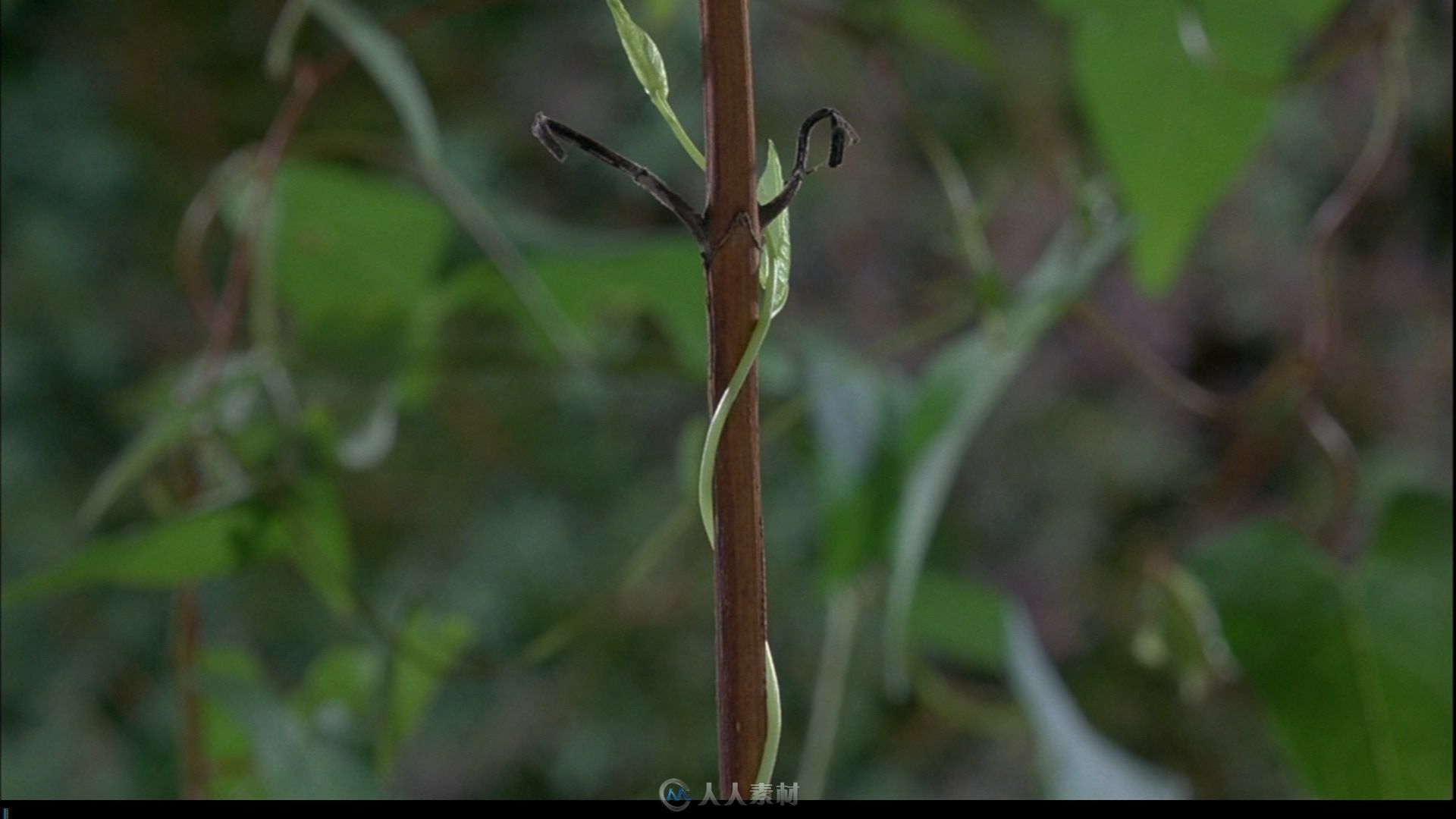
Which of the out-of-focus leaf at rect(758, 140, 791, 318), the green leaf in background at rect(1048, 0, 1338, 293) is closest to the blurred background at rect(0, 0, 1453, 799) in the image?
the green leaf in background at rect(1048, 0, 1338, 293)

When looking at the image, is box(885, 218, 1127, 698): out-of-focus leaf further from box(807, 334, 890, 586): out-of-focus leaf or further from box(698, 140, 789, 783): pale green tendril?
box(698, 140, 789, 783): pale green tendril

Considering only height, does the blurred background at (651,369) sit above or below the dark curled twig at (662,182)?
below

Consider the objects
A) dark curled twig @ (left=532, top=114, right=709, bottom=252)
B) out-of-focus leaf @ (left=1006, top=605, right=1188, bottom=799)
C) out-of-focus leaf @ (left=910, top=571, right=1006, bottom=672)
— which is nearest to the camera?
dark curled twig @ (left=532, top=114, right=709, bottom=252)

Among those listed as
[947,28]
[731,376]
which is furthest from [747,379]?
[947,28]

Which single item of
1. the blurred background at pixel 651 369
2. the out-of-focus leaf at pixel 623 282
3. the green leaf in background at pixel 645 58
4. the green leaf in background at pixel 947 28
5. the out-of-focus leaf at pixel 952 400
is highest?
the green leaf in background at pixel 645 58

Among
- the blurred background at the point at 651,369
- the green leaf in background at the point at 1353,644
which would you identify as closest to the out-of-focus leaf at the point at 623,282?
the blurred background at the point at 651,369

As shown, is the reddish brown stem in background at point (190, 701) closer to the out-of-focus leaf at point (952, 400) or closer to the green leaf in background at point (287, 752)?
the green leaf in background at point (287, 752)

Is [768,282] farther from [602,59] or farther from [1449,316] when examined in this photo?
[1449,316]
